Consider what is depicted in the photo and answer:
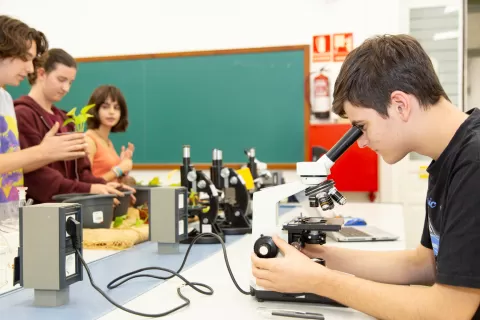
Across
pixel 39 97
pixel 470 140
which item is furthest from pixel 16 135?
pixel 470 140

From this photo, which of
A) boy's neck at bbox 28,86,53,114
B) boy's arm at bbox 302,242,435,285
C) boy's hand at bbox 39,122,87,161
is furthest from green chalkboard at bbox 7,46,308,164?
boy's arm at bbox 302,242,435,285

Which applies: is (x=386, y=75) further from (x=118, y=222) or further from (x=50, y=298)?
(x=118, y=222)

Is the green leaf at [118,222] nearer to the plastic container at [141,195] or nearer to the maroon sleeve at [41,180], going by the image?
the maroon sleeve at [41,180]

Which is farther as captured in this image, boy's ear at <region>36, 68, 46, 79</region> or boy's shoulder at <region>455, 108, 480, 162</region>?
boy's ear at <region>36, 68, 46, 79</region>

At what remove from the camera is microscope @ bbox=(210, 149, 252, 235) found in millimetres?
2242

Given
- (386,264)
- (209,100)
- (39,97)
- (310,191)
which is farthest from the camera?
(209,100)

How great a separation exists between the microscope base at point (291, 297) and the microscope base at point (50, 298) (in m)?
0.47

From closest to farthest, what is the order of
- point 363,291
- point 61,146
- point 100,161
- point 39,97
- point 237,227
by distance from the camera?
1. point 363,291
2. point 61,146
3. point 237,227
4. point 39,97
5. point 100,161

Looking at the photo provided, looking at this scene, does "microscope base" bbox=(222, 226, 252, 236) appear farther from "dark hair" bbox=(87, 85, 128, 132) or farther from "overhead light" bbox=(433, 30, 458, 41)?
"overhead light" bbox=(433, 30, 458, 41)

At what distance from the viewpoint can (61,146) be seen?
2160 mm

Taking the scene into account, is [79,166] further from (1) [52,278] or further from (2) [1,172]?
(1) [52,278]

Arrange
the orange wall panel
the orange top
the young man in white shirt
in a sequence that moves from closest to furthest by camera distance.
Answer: the young man in white shirt < the orange top < the orange wall panel

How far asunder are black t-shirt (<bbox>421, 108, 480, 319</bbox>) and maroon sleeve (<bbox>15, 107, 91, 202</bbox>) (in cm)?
174

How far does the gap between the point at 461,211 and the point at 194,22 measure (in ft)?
13.6
